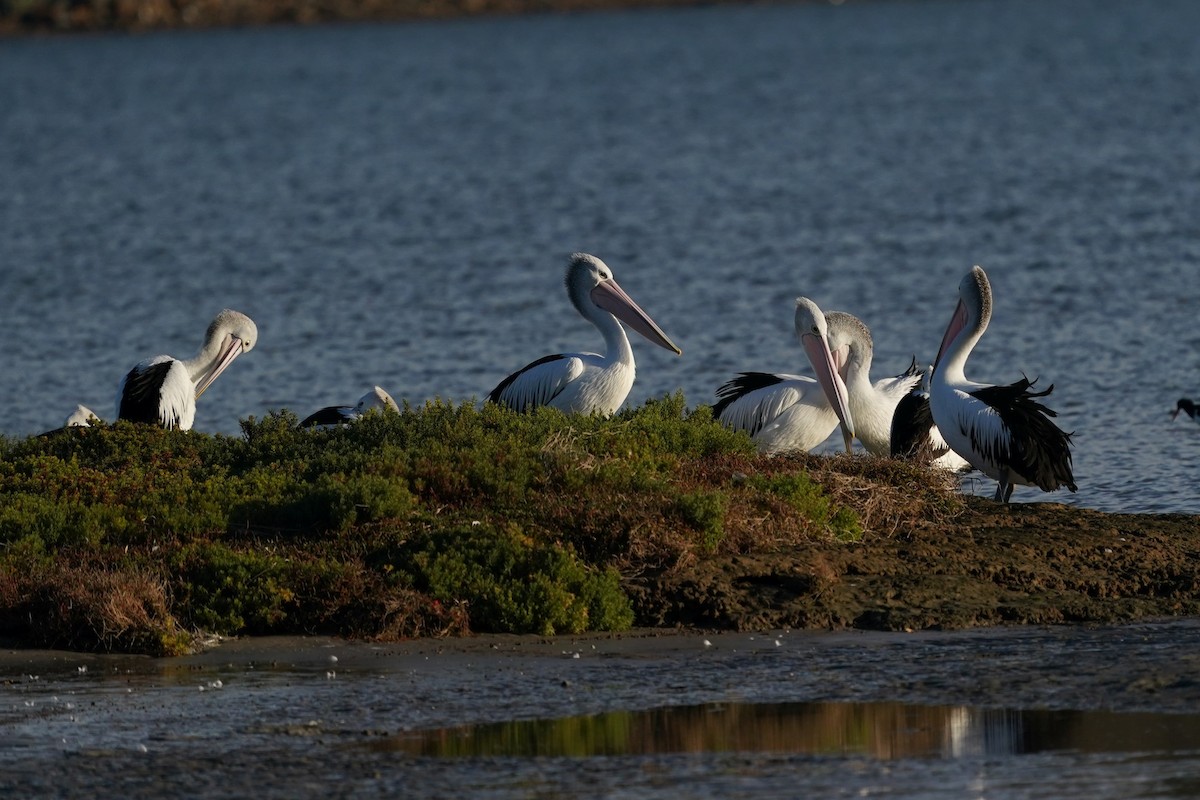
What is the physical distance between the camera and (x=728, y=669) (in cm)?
725

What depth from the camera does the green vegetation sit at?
777 centimetres

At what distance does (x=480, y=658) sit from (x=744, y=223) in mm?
18077

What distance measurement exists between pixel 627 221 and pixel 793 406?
1492 centimetres

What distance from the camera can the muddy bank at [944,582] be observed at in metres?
7.90

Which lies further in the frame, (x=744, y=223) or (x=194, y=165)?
(x=194, y=165)

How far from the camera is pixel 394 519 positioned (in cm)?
830

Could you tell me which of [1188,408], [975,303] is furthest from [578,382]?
[1188,408]

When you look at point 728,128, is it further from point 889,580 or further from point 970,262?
point 889,580

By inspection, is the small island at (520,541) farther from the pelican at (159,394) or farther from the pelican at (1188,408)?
the pelican at (1188,408)

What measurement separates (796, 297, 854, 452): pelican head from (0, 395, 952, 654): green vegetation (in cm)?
163

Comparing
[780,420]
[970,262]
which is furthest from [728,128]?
[780,420]

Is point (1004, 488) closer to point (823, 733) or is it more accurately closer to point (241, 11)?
point (823, 733)

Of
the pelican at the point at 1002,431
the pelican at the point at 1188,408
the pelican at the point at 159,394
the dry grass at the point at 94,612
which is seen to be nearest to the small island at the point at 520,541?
Result: the dry grass at the point at 94,612

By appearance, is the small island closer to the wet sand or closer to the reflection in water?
the wet sand
